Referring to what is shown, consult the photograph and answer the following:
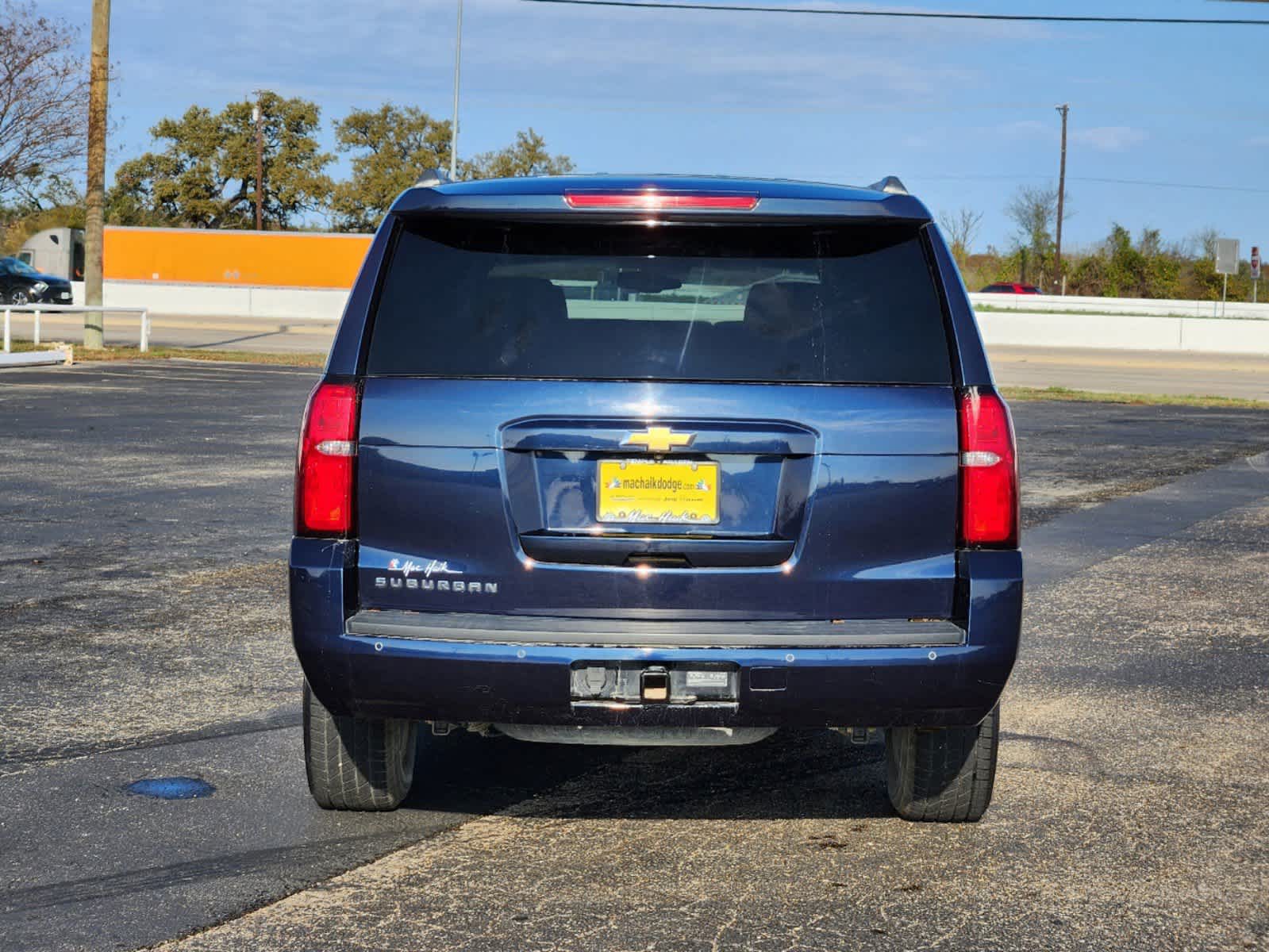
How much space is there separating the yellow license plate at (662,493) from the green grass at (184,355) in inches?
1018

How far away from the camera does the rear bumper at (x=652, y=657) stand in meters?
4.17

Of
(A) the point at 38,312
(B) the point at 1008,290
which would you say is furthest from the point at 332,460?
(B) the point at 1008,290

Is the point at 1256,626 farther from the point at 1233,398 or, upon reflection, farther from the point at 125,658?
the point at 1233,398

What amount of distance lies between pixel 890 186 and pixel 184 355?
28224mm

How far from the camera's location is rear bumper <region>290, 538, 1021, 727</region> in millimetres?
4172

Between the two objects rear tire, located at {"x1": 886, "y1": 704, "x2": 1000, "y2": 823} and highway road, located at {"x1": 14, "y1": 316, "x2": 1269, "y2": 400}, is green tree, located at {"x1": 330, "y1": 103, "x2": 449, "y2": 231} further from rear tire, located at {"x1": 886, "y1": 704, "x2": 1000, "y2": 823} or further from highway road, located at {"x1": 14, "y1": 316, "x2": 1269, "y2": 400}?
rear tire, located at {"x1": 886, "y1": 704, "x2": 1000, "y2": 823}

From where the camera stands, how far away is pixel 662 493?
13.8 feet

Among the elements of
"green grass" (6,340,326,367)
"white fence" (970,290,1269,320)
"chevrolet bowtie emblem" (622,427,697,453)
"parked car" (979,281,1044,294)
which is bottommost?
"green grass" (6,340,326,367)

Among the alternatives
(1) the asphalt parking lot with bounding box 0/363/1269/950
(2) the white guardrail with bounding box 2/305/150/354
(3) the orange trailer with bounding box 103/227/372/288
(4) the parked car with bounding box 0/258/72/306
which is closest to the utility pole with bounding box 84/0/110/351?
(2) the white guardrail with bounding box 2/305/150/354

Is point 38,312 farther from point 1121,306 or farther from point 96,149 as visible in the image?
point 1121,306

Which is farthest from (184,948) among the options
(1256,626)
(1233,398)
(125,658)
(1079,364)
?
(1079,364)

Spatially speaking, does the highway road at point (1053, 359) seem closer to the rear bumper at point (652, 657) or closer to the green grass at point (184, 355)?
the green grass at point (184, 355)

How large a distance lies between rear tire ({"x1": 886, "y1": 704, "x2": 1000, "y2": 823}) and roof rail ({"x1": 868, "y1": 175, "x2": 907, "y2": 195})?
1.47 m

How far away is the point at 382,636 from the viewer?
4.21 m
